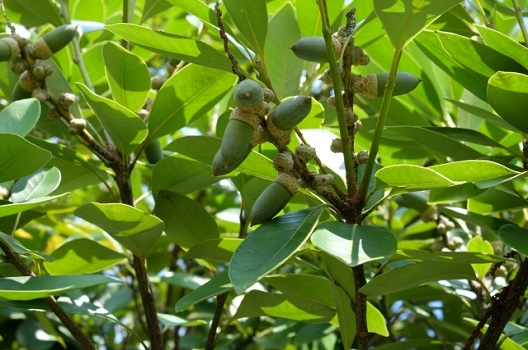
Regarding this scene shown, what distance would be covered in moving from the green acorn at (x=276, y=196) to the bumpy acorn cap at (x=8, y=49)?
0.51 m

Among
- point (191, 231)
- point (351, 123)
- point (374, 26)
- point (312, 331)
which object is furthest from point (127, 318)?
point (351, 123)

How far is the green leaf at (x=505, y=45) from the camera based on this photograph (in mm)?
1101

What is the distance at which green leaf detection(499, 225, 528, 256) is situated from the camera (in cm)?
103

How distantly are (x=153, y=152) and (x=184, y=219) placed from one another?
20 cm

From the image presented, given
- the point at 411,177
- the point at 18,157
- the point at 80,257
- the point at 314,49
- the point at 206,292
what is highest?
the point at 314,49

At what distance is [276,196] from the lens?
0.95 metres

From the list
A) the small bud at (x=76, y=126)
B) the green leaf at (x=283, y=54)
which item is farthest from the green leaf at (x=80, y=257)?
the green leaf at (x=283, y=54)

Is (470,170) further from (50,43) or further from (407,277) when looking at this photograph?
(50,43)

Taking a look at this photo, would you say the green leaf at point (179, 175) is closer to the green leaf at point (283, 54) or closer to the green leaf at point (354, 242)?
the green leaf at point (283, 54)

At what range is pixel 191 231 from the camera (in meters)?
1.34

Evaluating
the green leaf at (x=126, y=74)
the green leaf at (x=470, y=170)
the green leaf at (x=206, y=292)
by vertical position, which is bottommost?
the green leaf at (x=206, y=292)

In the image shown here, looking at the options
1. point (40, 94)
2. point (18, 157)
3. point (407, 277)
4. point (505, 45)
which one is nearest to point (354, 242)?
point (407, 277)

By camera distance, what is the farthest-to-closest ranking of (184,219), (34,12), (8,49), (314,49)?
1. (34,12)
2. (184,219)
3. (8,49)
4. (314,49)

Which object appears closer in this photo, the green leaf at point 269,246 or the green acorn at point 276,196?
the green leaf at point 269,246
